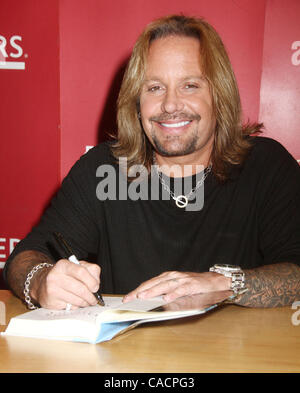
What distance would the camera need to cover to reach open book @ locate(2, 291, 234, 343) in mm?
825

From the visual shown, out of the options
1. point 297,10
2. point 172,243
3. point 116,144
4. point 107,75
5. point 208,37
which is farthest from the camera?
point 107,75

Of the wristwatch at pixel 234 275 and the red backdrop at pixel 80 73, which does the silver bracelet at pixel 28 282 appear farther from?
the red backdrop at pixel 80 73

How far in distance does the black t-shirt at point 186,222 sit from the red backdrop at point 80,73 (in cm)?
62

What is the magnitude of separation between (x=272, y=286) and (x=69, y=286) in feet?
1.73

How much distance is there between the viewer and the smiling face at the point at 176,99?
1.53 metres

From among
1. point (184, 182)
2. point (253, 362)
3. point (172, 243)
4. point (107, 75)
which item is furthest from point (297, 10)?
point (253, 362)

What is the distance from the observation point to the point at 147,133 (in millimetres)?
1640

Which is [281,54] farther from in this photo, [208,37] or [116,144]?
[116,144]

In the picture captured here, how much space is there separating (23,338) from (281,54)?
1.73 m

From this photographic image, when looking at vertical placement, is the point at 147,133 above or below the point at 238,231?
above

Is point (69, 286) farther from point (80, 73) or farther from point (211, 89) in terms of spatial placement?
point (80, 73)

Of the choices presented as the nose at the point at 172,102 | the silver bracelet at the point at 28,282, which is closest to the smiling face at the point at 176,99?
the nose at the point at 172,102

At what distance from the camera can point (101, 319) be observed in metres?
0.82

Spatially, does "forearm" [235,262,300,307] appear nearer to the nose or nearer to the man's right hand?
the man's right hand
